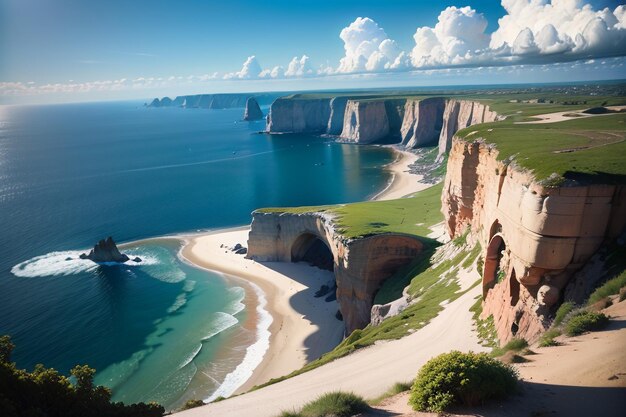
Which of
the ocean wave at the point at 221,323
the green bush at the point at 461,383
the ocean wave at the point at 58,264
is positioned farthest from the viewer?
the ocean wave at the point at 58,264

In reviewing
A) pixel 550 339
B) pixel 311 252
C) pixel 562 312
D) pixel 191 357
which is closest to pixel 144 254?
pixel 311 252

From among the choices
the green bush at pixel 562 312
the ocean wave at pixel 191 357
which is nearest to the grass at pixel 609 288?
the green bush at pixel 562 312

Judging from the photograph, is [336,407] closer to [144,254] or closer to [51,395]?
[51,395]

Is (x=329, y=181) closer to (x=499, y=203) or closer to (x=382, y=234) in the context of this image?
(x=382, y=234)

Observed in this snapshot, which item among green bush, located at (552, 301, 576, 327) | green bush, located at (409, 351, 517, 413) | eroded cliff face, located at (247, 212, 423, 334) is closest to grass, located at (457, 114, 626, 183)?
green bush, located at (552, 301, 576, 327)

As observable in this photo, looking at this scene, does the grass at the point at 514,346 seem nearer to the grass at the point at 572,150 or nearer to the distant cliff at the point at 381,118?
the grass at the point at 572,150

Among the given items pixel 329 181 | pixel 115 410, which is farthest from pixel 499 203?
pixel 329 181

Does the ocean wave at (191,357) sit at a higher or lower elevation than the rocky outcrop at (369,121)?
lower
